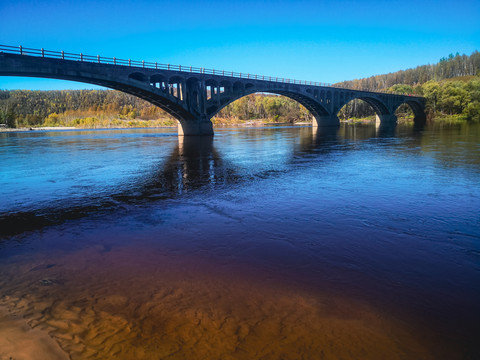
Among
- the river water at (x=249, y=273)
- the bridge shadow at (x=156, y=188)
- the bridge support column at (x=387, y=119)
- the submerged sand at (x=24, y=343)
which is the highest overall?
the bridge support column at (x=387, y=119)

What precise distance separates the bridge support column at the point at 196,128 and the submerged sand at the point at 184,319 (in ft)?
154

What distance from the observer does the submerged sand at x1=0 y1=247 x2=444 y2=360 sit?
11.8 feet

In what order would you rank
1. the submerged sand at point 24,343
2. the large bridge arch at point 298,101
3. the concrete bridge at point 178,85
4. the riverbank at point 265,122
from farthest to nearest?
the riverbank at point 265,122 < the large bridge arch at point 298,101 < the concrete bridge at point 178,85 < the submerged sand at point 24,343

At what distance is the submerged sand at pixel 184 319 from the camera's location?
11.8ft

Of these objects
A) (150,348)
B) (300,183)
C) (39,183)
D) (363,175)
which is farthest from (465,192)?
(39,183)

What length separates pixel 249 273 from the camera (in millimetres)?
5375

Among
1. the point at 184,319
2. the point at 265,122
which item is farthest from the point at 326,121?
the point at 184,319

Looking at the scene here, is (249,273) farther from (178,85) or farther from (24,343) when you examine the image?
(178,85)

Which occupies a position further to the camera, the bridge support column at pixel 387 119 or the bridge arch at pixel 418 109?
the bridge arch at pixel 418 109

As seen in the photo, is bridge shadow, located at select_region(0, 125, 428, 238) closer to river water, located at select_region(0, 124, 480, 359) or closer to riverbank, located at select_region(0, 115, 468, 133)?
river water, located at select_region(0, 124, 480, 359)

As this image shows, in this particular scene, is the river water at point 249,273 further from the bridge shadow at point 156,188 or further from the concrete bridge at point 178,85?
the concrete bridge at point 178,85

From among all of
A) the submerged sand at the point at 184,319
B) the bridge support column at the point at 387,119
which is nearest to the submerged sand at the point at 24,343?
the submerged sand at the point at 184,319

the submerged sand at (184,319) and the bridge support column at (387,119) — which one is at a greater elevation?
the bridge support column at (387,119)

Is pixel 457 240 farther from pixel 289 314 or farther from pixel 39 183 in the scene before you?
pixel 39 183
